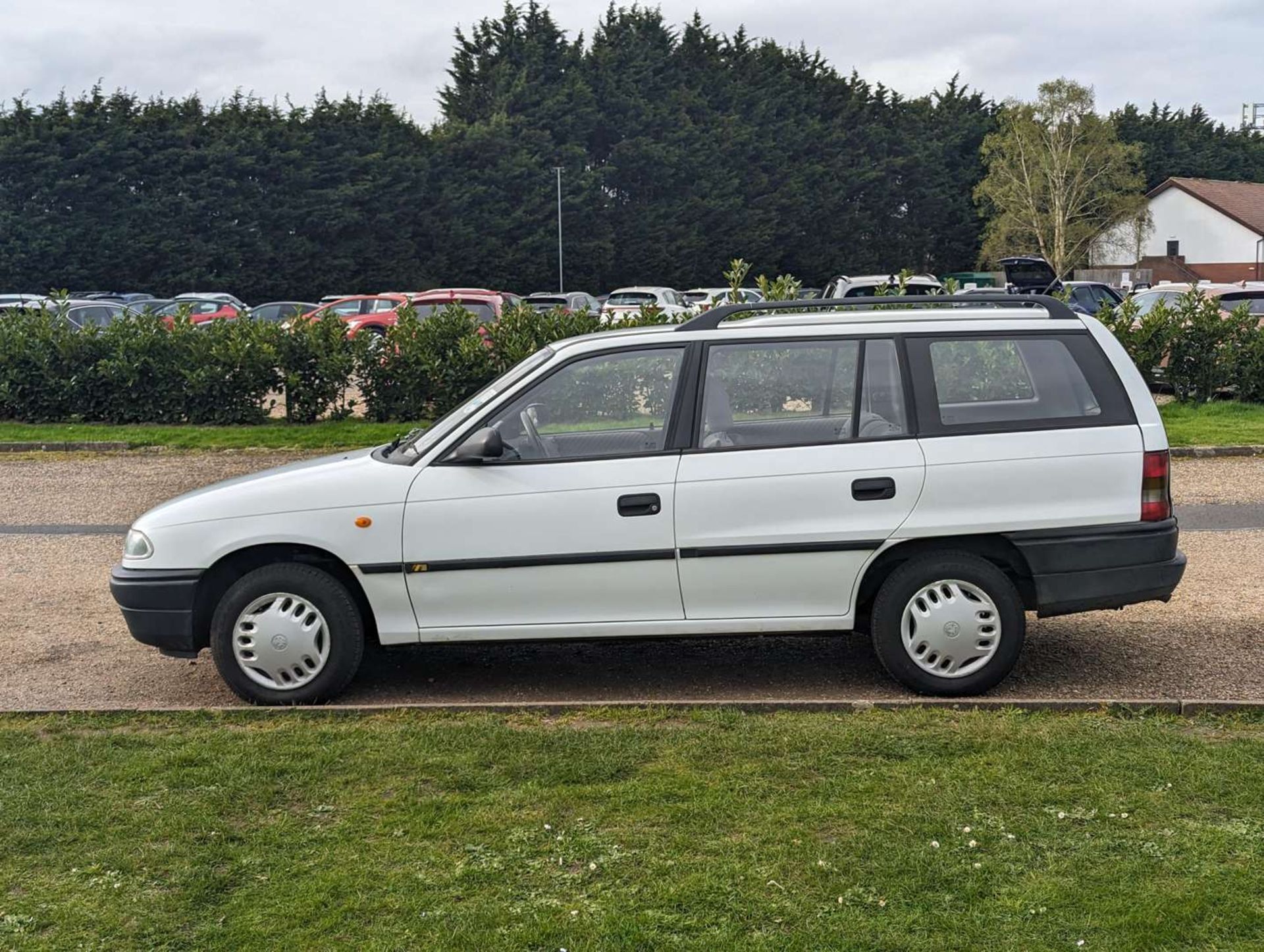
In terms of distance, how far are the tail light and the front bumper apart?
422cm

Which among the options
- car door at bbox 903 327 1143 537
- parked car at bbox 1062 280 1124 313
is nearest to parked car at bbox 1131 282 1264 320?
parked car at bbox 1062 280 1124 313

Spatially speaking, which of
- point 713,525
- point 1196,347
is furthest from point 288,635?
point 1196,347

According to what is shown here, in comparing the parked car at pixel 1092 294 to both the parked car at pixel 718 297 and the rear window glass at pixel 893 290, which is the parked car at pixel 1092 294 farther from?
the parked car at pixel 718 297

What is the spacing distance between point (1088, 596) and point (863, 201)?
7992cm

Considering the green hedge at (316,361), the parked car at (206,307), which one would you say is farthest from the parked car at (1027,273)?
the green hedge at (316,361)

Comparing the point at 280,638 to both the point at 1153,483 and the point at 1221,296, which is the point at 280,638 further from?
the point at 1221,296

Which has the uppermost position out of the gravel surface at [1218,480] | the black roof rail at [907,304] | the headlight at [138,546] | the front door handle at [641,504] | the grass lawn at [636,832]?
the black roof rail at [907,304]

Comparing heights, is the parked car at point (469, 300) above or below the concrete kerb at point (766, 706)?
above

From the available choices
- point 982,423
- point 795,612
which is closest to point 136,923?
point 795,612

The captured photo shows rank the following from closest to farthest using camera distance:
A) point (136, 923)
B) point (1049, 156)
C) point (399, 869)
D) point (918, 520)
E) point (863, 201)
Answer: point (136, 923)
point (399, 869)
point (918, 520)
point (1049, 156)
point (863, 201)

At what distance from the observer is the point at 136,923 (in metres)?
4.02

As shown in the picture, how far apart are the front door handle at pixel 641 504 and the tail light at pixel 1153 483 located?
2156mm

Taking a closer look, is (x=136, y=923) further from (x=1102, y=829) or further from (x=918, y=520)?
(x=918, y=520)

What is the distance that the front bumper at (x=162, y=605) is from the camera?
250 inches
